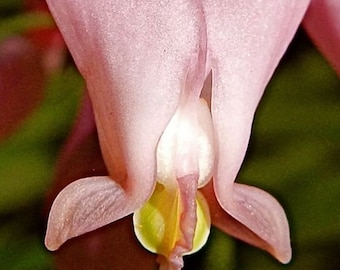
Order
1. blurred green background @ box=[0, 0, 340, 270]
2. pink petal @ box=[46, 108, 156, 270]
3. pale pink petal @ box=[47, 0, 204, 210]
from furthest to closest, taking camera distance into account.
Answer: blurred green background @ box=[0, 0, 340, 270]
pink petal @ box=[46, 108, 156, 270]
pale pink petal @ box=[47, 0, 204, 210]

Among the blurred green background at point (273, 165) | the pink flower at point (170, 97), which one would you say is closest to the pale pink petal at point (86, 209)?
the pink flower at point (170, 97)

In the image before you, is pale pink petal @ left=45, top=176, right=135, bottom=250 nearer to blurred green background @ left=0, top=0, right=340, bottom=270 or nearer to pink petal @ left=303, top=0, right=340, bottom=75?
pink petal @ left=303, top=0, right=340, bottom=75

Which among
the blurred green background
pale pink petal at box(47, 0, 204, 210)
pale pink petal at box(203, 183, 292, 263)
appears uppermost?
pale pink petal at box(47, 0, 204, 210)

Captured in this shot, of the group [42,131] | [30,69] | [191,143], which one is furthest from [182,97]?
[42,131]

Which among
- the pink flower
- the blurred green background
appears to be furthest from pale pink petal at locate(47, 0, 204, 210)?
the blurred green background

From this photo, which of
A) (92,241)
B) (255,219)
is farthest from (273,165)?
(255,219)

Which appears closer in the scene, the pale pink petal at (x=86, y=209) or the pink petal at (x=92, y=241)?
the pale pink petal at (x=86, y=209)

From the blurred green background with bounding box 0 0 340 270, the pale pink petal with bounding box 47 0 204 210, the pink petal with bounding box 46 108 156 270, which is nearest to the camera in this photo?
the pale pink petal with bounding box 47 0 204 210

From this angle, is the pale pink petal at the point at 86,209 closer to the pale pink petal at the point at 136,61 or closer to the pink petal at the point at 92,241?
the pale pink petal at the point at 136,61
